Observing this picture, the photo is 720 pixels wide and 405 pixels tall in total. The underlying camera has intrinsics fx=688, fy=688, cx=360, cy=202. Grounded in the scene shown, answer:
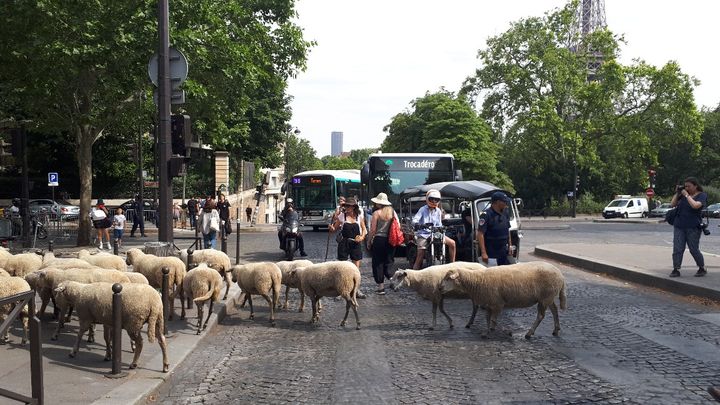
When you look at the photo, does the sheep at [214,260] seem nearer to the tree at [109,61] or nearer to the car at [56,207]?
the tree at [109,61]

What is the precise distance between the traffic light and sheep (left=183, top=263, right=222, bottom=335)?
359cm

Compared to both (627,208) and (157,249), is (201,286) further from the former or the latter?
(627,208)

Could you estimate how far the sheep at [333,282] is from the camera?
9.30 metres

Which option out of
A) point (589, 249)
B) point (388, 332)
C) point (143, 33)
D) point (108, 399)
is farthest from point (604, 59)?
point (108, 399)

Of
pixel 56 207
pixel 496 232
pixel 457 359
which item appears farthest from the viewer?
pixel 56 207

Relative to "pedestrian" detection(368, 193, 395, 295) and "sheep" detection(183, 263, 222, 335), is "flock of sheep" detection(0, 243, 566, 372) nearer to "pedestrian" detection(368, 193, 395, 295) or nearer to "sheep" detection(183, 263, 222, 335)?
"sheep" detection(183, 263, 222, 335)

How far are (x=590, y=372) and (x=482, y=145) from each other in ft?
186

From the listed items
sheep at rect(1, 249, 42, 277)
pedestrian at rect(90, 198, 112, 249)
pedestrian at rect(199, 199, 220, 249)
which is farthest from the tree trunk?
sheep at rect(1, 249, 42, 277)

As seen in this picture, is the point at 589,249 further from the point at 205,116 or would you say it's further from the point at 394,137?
the point at 394,137

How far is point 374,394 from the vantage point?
6.02 m

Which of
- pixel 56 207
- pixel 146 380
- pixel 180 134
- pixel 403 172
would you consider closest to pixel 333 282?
Result: pixel 146 380

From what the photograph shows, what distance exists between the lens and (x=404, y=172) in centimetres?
2161

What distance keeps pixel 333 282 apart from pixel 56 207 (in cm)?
3319

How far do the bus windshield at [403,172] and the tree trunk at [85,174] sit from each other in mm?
9377
